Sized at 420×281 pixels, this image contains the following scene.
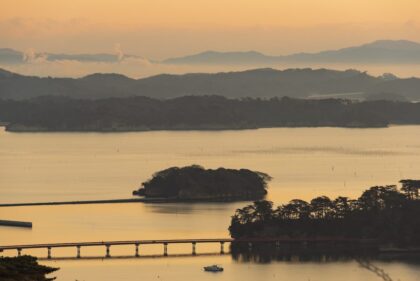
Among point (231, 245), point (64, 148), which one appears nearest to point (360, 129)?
point (64, 148)

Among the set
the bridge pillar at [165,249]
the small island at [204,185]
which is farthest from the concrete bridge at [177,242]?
the small island at [204,185]

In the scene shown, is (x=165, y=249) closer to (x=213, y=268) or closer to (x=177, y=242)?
(x=177, y=242)

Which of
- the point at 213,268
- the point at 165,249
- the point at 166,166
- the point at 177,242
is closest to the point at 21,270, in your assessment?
the point at 213,268

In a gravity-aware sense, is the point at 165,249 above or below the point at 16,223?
below

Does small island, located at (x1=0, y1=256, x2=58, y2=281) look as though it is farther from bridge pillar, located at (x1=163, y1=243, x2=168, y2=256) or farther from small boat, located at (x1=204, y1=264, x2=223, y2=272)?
bridge pillar, located at (x1=163, y1=243, x2=168, y2=256)

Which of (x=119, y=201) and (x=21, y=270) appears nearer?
(x=21, y=270)

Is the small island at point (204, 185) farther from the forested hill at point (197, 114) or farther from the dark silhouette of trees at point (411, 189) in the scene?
the forested hill at point (197, 114)

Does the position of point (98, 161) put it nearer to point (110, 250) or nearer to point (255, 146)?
point (255, 146)
